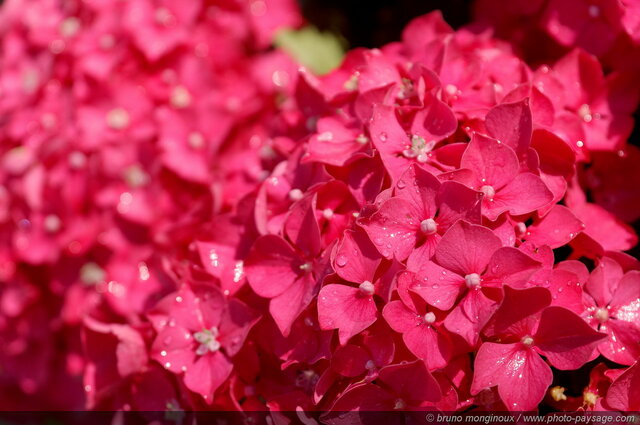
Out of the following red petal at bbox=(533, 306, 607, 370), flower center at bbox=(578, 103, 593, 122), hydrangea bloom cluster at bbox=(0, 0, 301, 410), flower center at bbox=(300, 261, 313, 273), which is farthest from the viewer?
hydrangea bloom cluster at bbox=(0, 0, 301, 410)

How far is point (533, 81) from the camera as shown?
2.53 feet

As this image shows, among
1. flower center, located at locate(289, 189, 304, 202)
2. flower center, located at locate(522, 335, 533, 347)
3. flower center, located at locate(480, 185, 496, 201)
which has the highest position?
flower center, located at locate(480, 185, 496, 201)

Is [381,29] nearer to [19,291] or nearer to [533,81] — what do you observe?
[533,81]

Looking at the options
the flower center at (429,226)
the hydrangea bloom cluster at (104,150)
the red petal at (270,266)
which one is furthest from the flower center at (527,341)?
the hydrangea bloom cluster at (104,150)

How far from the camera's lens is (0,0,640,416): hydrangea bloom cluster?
1.97 ft

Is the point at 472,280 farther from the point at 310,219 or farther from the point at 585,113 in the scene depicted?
the point at 585,113

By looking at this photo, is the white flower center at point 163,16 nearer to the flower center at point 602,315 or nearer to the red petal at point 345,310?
the red petal at point 345,310

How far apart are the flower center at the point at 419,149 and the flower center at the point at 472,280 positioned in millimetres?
131

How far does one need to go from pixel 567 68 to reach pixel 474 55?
12 centimetres

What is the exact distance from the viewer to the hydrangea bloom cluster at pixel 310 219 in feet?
1.97

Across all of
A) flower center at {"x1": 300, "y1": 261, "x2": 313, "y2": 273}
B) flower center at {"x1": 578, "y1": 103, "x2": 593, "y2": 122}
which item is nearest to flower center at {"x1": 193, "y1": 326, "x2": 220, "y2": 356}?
flower center at {"x1": 300, "y1": 261, "x2": 313, "y2": 273}

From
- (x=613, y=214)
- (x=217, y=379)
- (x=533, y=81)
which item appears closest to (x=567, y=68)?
(x=533, y=81)

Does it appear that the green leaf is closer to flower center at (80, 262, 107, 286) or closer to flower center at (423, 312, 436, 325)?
flower center at (80, 262, 107, 286)

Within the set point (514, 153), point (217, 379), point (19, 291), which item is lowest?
point (19, 291)
